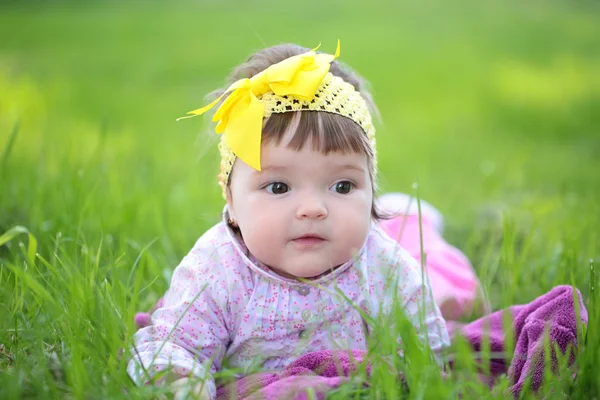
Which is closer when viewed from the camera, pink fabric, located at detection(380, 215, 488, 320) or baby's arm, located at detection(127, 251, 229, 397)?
baby's arm, located at detection(127, 251, 229, 397)

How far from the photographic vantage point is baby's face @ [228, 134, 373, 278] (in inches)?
88.7

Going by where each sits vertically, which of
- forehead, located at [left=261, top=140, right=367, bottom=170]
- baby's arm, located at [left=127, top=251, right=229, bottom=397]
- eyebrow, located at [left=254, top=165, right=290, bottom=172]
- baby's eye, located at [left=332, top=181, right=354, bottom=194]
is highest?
forehead, located at [left=261, top=140, right=367, bottom=170]

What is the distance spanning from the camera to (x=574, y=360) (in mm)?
2205

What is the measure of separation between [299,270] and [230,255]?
10.1 inches

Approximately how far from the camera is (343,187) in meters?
2.33

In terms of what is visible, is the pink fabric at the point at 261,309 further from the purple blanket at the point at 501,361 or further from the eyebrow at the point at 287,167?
the eyebrow at the point at 287,167

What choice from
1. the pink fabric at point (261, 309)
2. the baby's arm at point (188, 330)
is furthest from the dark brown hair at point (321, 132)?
the baby's arm at point (188, 330)

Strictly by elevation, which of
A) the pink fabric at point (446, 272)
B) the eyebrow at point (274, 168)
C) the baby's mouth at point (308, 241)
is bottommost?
the pink fabric at point (446, 272)

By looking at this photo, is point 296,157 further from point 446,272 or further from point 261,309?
point 446,272

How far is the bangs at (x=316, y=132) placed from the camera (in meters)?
2.27

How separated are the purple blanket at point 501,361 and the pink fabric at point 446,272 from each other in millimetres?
476

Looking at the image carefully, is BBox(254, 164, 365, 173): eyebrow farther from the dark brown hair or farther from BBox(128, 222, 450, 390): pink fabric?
BBox(128, 222, 450, 390): pink fabric

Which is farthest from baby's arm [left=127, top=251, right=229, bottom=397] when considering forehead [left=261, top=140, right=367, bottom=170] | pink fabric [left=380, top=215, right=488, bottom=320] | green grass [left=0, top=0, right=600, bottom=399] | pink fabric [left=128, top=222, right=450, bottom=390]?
pink fabric [left=380, top=215, right=488, bottom=320]

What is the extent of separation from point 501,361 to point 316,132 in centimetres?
99
